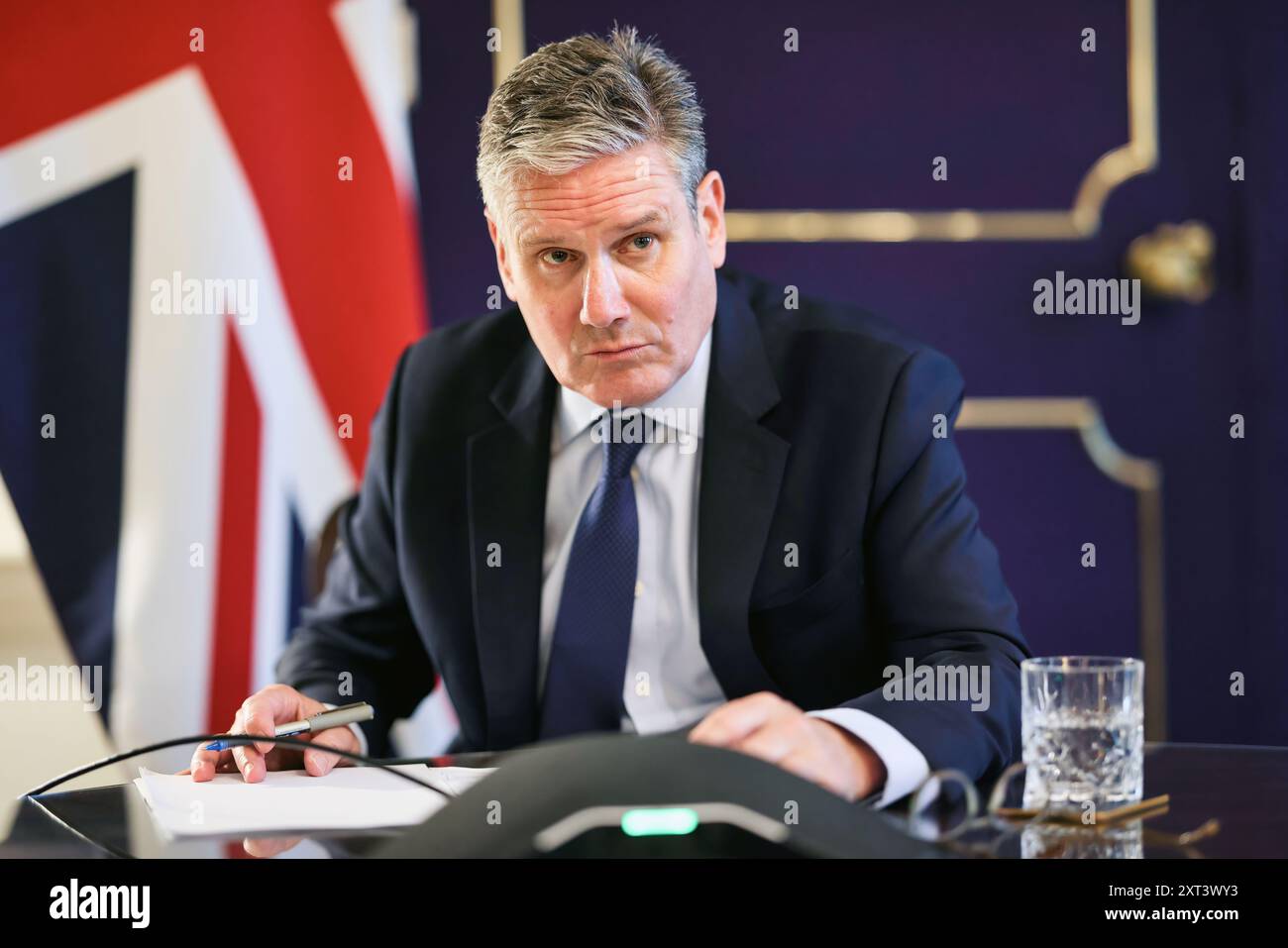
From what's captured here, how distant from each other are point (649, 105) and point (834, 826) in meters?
0.99

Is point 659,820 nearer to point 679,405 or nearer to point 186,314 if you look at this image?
point 679,405

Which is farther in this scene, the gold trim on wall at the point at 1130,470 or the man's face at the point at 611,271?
the gold trim on wall at the point at 1130,470

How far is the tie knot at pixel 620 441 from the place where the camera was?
1.70 metres

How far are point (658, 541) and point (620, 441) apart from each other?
0.42ft

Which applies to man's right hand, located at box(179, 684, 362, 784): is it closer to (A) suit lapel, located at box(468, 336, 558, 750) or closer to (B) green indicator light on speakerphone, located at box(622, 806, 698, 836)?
(A) suit lapel, located at box(468, 336, 558, 750)

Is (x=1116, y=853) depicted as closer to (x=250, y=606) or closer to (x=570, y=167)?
(x=570, y=167)

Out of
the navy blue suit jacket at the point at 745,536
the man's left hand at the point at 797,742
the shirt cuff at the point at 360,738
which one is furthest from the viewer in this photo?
the navy blue suit jacket at the point at 745,536

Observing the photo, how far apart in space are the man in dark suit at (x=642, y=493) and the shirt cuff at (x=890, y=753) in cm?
26

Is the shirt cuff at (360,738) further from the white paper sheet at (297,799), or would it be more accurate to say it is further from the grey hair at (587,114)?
the grey hair at (587,114)

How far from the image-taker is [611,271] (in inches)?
62.7

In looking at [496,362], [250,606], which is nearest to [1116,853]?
[496,362]

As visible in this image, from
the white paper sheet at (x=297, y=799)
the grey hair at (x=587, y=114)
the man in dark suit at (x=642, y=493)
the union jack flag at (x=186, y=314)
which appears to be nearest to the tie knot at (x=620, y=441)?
the man in dark suit at (x=642, y=493)

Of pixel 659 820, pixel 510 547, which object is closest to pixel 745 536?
pixel 510 547

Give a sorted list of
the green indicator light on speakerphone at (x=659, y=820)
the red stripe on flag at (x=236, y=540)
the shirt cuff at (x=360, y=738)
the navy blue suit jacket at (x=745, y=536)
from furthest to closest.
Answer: the red stripe on flag at (x=236, y=540), the navy blue suit jacket at (x=745, y=536), the shirt cuff at (x=360, y=738), the green indicator light on speakerphone at (x=659, y=820)
